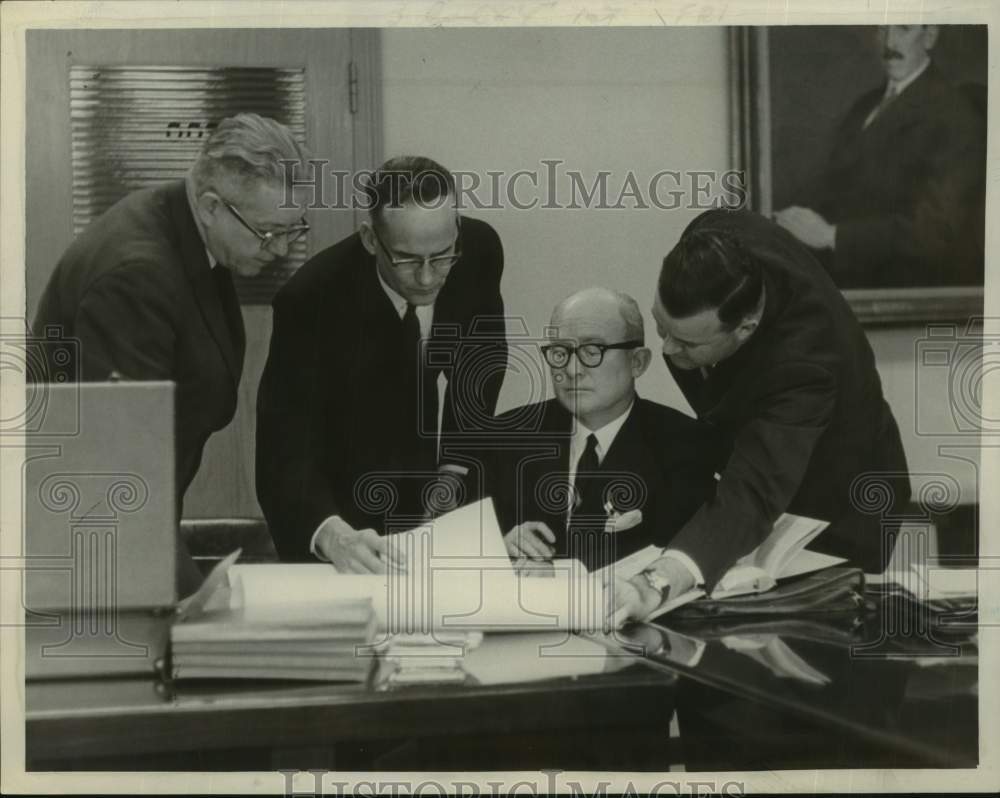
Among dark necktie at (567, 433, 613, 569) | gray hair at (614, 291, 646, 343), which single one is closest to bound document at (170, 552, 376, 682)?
dark necktie at (567, 433, 613, 569)

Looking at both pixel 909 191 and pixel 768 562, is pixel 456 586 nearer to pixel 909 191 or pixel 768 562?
pixel 768 562

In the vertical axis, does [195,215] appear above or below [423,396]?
above

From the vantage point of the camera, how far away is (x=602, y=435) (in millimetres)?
2797

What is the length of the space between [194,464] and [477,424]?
70 cm

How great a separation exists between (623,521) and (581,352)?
429 millimetres

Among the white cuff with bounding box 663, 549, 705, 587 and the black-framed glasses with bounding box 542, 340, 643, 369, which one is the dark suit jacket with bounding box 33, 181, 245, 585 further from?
the white cuff with bounding box 663, 549, 705, 587

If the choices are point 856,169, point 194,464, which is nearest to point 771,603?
point 856,169

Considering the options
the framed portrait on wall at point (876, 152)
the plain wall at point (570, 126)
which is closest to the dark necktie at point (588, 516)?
the plain wall at point (570, 126)

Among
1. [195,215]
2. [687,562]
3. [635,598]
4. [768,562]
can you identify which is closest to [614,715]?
[635,598]

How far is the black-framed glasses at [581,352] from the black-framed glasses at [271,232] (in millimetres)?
663

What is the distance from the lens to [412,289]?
110 inches

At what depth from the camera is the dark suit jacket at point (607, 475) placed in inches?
110

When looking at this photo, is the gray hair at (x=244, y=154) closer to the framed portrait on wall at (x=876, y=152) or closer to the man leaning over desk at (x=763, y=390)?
the man leaning over desk at (x=763, y=390)

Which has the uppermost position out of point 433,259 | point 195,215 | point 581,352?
point 195,215
